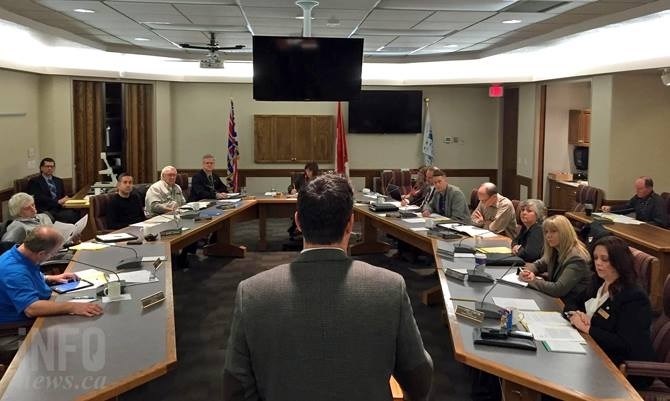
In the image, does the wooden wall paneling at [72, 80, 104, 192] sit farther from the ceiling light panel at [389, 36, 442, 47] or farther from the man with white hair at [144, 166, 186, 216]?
the ceiling light panel at [389, 36, 442, 47]

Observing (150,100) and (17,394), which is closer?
(17,394)

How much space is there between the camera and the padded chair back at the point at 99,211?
264 inches

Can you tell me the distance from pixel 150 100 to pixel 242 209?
3970 mm

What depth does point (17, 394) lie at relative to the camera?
2.28 metres

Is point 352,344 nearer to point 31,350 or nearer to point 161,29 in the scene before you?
point 31,350

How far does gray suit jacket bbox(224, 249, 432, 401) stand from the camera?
150 centimetres

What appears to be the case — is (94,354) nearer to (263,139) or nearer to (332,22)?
(332,22)

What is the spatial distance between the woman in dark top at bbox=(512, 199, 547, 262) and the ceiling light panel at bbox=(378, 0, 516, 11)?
1767mm

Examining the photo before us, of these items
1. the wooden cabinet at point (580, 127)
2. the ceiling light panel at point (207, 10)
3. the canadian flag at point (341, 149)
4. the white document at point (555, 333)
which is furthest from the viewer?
the canadian flag at point (341, 149)

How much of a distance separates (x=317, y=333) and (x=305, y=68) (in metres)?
4.83

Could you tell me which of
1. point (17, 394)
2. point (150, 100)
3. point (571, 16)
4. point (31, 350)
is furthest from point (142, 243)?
point (150, 100)

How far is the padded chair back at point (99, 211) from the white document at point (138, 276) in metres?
2.76

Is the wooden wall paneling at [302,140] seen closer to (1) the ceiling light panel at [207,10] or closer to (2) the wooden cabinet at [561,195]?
(2) the wooden cabinet at [561,195]

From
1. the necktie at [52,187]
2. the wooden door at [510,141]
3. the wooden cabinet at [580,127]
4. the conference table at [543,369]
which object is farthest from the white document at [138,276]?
the wooden door at [510,141]
